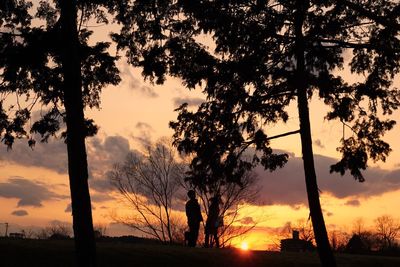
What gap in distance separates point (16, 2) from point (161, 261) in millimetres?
9184

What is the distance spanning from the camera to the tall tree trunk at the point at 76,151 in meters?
13.0

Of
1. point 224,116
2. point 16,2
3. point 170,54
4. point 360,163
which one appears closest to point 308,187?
point 360,163

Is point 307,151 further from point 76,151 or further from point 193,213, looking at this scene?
point 76,151

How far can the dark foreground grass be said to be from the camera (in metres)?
13.0

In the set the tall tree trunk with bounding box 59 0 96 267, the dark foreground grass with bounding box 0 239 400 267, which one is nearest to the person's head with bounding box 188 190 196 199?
the dark foreground grass with bounding box 0 239 400 267

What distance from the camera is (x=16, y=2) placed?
54.3 ft

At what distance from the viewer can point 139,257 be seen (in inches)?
558

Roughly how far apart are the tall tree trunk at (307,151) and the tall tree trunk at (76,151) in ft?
21.2

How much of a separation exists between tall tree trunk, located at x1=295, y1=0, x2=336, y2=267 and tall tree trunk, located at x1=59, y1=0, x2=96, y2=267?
21.2ft

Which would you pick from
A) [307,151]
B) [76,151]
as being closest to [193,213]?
[307,151]

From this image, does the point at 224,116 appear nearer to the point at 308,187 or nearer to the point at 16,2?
Answer: the point at 308,187

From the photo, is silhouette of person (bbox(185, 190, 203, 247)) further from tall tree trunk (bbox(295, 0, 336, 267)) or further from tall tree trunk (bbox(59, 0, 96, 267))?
tall tree trunk (bbox(59, 0, 96, 267))

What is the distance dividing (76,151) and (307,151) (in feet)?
22.6

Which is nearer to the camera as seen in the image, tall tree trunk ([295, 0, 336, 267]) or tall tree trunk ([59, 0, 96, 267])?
tall tree trunk ([59, 0, 96, 267])
